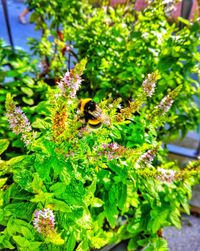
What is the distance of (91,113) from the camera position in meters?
1.01

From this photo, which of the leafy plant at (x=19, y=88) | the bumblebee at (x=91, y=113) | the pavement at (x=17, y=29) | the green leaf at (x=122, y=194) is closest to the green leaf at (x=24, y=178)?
the bumblebee at (x=91, y=113)

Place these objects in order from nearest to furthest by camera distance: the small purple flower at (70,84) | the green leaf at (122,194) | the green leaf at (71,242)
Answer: the small purple flower at (70,84) → the green leaf at (71,242) → the green leaf at (122,194)

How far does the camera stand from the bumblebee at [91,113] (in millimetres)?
1006

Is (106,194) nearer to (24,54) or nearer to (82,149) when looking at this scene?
(82,149)

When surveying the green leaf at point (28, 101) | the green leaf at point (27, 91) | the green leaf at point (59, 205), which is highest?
the green leaf at point (27, 91)

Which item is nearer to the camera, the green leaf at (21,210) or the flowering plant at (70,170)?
the flowering plant at (70,170)

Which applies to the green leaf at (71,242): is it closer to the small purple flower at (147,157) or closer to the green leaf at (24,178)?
the green leaf at (24,178)

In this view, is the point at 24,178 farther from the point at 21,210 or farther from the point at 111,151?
the point at 111,151

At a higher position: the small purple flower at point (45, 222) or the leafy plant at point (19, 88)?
the leafy plant at point (19, 88)

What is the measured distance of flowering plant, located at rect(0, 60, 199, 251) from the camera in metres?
0.94

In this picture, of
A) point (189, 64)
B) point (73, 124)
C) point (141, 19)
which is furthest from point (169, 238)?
point (73, 124)

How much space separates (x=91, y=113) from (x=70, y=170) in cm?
17

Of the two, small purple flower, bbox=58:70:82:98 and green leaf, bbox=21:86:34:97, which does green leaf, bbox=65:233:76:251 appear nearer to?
small purple flower, bbox=58:70:82:98

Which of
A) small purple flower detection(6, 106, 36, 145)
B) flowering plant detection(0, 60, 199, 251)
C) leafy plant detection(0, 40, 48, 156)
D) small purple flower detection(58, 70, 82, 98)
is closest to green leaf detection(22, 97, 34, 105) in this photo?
leafy plant detection(0, 40, 48, 156)
